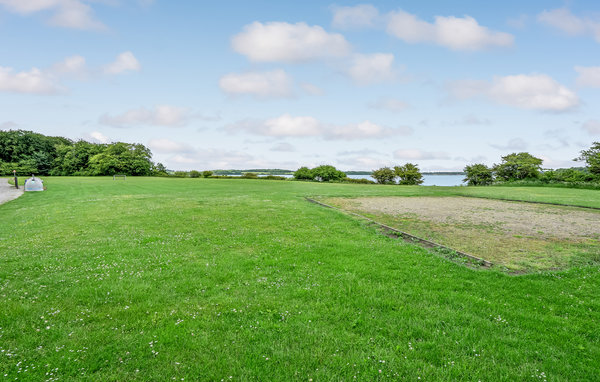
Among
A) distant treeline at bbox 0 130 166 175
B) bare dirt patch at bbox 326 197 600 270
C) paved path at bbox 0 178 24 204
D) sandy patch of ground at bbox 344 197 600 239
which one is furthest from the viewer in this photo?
distant treeline at bbox 0 130 166 175

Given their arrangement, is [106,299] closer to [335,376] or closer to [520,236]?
[335,376]

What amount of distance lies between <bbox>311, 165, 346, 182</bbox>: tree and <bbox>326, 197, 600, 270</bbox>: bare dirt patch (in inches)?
2248

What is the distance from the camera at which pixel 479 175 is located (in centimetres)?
7000

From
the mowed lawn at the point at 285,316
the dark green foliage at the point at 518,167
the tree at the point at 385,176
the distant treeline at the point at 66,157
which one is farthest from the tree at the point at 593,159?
the distant treeline at the point at 66,157

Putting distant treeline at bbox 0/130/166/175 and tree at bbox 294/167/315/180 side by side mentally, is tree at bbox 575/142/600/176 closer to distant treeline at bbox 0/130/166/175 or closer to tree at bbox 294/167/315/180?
tree at bbox 294/167/315/180

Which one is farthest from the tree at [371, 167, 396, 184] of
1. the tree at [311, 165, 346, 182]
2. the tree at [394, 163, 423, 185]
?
the tree at [311, 165, 346, 182]

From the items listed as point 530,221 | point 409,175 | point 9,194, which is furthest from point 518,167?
point 9,194

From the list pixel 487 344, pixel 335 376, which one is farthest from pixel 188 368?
pixel 487 344

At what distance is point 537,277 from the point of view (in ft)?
21.8

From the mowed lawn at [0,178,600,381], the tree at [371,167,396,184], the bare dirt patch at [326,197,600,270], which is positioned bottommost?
the mowed lawn at [0,178,600,381]

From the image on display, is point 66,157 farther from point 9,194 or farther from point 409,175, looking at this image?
point 409,175

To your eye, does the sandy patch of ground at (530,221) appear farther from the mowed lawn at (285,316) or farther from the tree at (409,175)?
the tree at (409,175)

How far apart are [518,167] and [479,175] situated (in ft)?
26.4

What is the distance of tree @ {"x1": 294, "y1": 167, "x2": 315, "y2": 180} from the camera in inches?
3038
